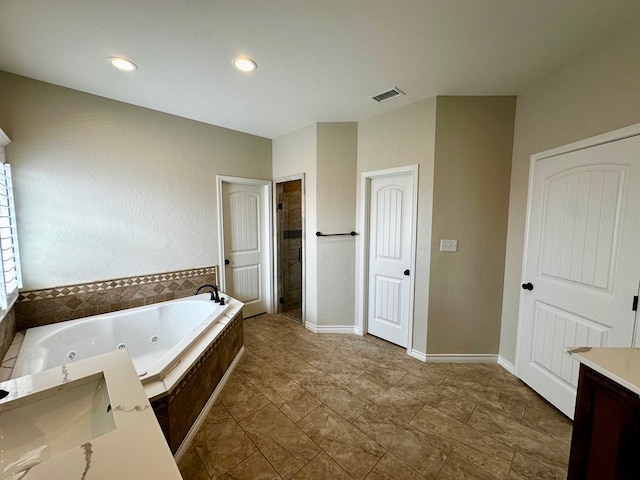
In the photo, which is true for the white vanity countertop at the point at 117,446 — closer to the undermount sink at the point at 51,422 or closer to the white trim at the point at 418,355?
the undermount sink at the point at 51,422

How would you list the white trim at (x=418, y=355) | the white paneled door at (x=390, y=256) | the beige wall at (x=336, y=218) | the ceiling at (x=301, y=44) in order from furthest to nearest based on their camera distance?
1. the beige wall at (x=336, y=218)
2. the white paneled door at (x=390, y=256)
3. the white trim at (x=418, y=355)
4. the ceiling at (x=301, y=44)

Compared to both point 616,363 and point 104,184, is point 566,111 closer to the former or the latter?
point 616,363

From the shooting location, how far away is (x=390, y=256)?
2.85 meters

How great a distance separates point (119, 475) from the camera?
0.56 meters

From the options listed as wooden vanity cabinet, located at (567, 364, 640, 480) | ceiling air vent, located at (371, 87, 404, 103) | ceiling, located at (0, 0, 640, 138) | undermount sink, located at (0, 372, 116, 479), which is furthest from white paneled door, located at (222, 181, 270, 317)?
wooden vanity cabinet, located at (567, 364, 640, 480)

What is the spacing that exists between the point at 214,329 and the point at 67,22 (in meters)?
2.18

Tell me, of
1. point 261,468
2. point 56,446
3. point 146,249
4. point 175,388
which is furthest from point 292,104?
point 261,468

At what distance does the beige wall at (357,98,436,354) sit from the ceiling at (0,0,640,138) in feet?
0.63

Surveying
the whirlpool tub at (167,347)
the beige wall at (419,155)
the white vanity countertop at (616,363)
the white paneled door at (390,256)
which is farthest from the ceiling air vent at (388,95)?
the whirlpool tub at (167,347)

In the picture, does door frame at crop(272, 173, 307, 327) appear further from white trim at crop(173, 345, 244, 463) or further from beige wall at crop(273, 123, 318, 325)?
white trim at crop(173, 345, 244, 463)

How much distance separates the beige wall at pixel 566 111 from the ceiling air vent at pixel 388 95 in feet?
3.49

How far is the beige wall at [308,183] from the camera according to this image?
309cm

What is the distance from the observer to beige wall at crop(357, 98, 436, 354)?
2404 mm

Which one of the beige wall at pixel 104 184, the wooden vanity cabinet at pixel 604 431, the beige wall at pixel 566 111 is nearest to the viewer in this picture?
the wooden vanity cabinet at pixel 604 431
